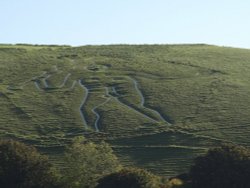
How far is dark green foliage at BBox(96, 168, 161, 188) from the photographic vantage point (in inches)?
1945

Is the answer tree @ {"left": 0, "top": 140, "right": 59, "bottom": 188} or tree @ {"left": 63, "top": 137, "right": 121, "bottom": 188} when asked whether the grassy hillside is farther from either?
tree @ {"left": 0, "top": 140, "right": 59, "bottom": 188}

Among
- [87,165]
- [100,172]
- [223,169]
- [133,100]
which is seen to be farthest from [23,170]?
[133,100]

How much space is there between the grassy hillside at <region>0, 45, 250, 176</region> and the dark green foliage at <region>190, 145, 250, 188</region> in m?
9.94

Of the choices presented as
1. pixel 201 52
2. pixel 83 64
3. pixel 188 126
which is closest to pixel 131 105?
pixel 188 126

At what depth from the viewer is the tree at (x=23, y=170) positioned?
52062mm

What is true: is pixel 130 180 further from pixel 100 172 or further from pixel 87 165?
pixel 100 172

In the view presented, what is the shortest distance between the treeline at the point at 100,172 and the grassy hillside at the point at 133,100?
8.90 m

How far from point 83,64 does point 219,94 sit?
87.1 feet

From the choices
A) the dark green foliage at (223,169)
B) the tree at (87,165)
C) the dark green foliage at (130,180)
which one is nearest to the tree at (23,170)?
the tree at (87,165)

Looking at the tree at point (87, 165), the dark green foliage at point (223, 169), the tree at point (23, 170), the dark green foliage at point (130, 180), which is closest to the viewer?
the dark green foliage at point (130, 180)

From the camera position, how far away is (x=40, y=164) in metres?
53.2

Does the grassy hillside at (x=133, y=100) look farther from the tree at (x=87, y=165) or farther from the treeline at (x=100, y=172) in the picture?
the treeline at (x=100, y=172)

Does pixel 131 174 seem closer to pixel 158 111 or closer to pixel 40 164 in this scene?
pixel 40 164

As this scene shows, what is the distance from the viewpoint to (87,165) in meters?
55.0
